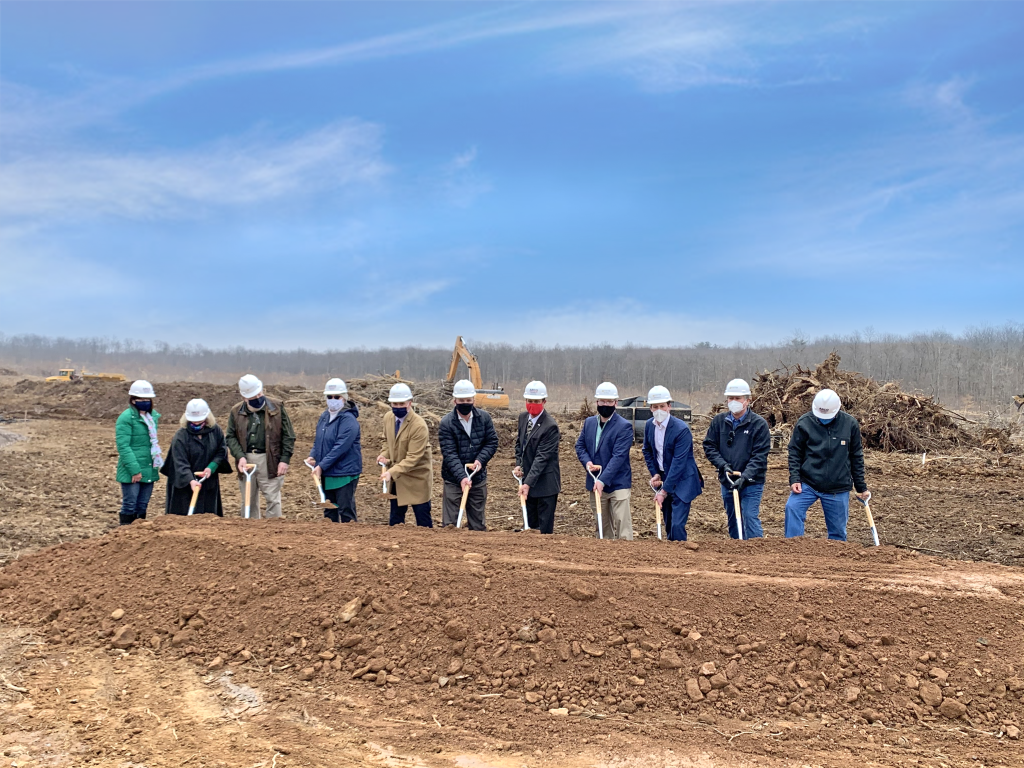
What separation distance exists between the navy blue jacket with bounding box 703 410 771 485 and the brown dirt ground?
97cm

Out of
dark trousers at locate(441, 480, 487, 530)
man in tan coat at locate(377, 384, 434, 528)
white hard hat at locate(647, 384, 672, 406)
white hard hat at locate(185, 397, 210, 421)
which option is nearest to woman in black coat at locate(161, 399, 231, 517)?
white hard hat at locate(185, 397, 210, 421)

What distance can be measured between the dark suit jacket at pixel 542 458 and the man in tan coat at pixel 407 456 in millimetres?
985

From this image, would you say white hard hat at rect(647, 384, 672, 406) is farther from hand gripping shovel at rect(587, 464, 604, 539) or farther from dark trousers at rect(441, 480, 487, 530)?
dark trousers at rect(441, 480, 487, 530)

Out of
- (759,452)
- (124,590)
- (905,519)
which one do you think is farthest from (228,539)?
(905,519)

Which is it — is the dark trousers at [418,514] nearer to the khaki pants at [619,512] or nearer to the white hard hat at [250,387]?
the khaki pants at [619,512]

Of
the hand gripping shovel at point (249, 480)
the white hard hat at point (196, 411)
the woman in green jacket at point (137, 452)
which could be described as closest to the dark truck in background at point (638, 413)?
the hand gripping shovel at point (249, 480)

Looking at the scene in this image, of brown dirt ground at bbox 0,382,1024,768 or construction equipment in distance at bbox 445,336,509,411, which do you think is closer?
brown dirt ground at bbox 0,382,1024,768

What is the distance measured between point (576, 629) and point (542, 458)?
269 cm

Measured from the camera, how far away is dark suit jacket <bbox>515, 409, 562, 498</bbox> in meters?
6.96

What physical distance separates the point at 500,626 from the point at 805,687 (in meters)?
1.85

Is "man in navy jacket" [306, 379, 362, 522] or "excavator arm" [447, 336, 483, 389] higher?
"excavator arm" [447, 336, 483, 389]

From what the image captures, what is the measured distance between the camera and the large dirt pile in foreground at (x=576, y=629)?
154 inches

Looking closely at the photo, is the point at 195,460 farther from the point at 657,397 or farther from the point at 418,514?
Answer: the point at 657,397

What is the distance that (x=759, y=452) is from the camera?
664 cm
